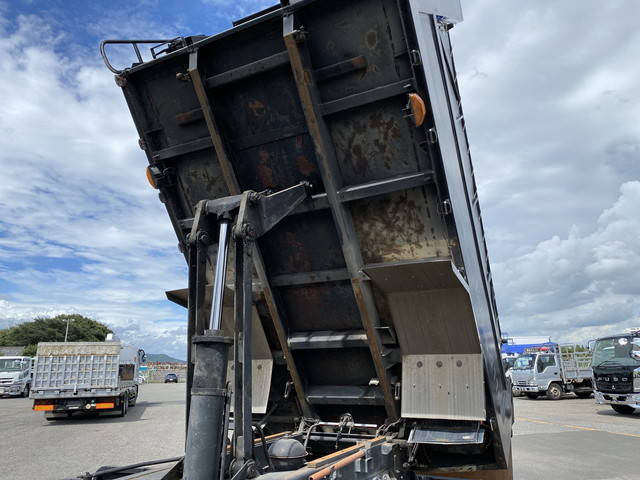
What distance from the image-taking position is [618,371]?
1462cm

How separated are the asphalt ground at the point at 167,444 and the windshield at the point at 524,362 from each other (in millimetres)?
4740

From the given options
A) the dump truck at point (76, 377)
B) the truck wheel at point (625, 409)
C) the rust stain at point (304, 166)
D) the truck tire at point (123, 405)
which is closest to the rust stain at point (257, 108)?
the rust stain at point (304, 166)

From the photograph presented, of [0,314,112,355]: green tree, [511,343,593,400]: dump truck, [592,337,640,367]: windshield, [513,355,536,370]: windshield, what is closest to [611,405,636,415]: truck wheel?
[592,337,640,367]: windshield

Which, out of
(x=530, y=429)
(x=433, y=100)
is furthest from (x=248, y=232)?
(x=530, y=429)

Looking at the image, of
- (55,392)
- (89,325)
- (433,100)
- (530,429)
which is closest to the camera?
(433,100)

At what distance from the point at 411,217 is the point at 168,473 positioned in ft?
7.40

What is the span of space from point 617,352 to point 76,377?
52.0 ft

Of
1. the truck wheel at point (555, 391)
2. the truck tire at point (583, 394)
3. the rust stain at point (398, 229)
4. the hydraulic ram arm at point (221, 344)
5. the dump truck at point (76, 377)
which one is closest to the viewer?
the hydraulic ram arm at point (221, 344)

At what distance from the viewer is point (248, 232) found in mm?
2783

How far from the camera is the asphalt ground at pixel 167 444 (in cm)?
732

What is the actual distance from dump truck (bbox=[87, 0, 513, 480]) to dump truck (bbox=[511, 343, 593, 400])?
58.8ft

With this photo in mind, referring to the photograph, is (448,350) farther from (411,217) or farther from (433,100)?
(433,100)

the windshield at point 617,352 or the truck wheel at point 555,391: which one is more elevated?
the windshield at point 617,352

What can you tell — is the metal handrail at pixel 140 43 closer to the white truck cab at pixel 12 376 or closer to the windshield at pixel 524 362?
the windshield at pixel 524 362
